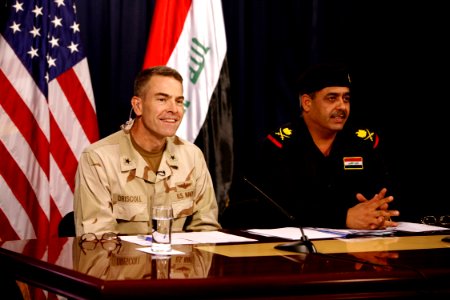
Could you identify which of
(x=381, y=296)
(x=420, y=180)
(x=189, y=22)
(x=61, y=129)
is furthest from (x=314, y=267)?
(x=420, y=180)

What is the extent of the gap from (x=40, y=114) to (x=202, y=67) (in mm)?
1094

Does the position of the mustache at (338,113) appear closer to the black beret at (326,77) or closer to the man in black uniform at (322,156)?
the man in black uniform at (322,156)

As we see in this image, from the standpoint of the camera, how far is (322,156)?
13.5ft

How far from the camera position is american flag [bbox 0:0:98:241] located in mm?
3992

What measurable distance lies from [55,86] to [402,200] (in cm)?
260

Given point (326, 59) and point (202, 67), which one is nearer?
point (202, 67)

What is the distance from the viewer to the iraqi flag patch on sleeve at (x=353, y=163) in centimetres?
404

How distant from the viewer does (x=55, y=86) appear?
4.14 metres

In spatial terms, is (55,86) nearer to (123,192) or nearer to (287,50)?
(123,192)

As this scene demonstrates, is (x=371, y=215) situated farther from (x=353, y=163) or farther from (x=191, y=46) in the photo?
(x=191, y=46)

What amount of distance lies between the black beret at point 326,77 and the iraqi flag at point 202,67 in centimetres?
65

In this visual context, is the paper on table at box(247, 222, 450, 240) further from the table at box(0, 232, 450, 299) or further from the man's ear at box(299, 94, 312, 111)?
the man's ear at box(299, 94, 312, 111)

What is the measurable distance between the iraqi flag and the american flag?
1.76 ft

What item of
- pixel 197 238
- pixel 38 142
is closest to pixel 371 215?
pixel 197 238
